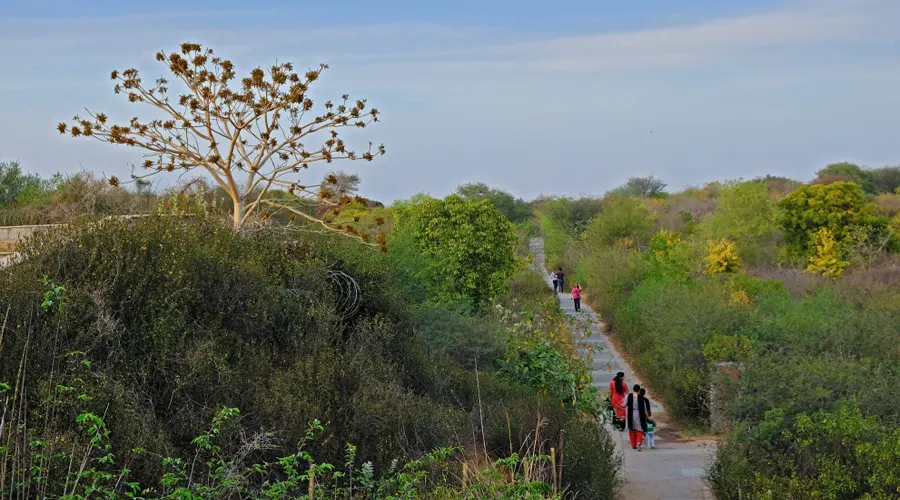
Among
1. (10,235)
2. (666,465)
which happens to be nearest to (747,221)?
(666,465)

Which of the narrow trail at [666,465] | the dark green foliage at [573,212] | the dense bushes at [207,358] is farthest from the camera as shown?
the dark green foliage at [573,212]

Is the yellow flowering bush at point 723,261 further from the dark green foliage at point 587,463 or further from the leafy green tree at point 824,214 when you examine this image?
the dark green foliage at point 587,463

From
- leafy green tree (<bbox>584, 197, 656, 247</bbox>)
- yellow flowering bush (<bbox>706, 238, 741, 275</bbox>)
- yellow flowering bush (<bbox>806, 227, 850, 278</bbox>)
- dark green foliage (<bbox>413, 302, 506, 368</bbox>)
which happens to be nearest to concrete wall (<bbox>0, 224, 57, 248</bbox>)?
dark green foliage (<bbox>413, 302, 506, 368</bbox>)

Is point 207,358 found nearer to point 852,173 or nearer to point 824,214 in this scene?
point 824,214

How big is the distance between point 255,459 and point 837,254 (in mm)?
28824

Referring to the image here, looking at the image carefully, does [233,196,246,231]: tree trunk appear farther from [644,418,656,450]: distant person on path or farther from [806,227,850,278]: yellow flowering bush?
[806,227,850,278]: yellow flowering bush

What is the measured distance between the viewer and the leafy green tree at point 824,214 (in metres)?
34.5

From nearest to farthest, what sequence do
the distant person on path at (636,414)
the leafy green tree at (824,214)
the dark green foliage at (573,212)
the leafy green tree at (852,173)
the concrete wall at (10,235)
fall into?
the concrete wall at (10,235) < the distant person on path at (636,414) < the leafy green tree at (824,214) < the dark green foliage at (573,212) < the leafy green tree at (852,173)

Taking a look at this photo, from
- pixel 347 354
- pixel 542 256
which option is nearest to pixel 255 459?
pixel 347 354

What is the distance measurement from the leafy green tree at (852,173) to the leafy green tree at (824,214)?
52.1 m

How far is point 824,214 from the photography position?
3466 cm

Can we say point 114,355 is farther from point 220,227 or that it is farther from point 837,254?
point 837,254

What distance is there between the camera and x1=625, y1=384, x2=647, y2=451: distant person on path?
15.1m

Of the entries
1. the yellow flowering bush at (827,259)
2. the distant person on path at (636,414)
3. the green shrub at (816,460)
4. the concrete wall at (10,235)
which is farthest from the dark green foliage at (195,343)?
the yellow flowering bush at (827,259)
